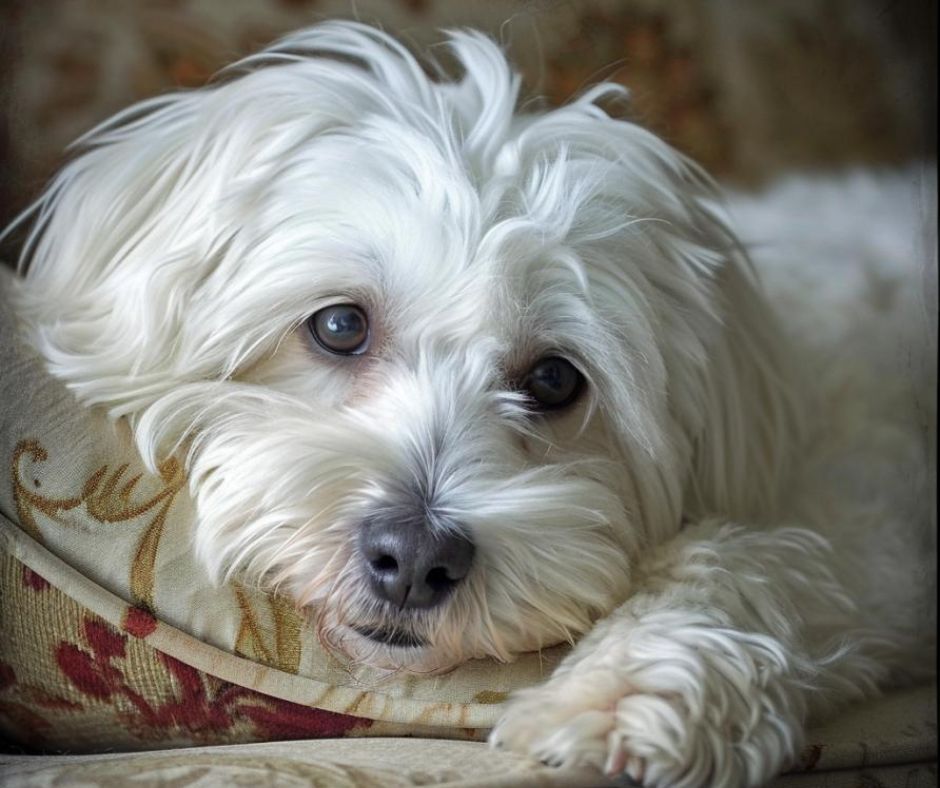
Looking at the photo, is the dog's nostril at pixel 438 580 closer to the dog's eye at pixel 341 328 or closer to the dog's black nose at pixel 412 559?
the dog's black nose at pixel 412 559

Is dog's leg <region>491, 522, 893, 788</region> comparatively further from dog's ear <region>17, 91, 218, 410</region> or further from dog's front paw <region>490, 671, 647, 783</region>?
dog's ear <region>17, 91, 218, 410</region>

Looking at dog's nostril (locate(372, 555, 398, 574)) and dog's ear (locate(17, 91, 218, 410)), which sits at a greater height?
dog's ear (locate(17, 91, 218, 410))

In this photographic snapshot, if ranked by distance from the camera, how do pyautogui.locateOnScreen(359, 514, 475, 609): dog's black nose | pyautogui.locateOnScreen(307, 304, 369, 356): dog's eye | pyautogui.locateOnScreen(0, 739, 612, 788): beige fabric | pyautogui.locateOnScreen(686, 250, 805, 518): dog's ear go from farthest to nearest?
pyautogui.locateOnScreen(686, 250, 805, 518): dog's ear, pyautogui.locateOnScreen(307, 304, 369, 356): dog's eye, pyautogui.locateOnScreen(359, 514, 475, 609): dog's black nose, pyautogui.locateOnScreen(0, 739, 612, 788): beige fabric

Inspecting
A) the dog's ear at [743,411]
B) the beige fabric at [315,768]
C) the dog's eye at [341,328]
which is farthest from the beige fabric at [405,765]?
the dog's eye at [341,328]

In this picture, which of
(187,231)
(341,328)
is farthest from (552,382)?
(187,231)

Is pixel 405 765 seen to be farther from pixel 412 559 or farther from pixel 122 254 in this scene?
pixel 122 254

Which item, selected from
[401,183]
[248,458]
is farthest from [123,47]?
[248,458]

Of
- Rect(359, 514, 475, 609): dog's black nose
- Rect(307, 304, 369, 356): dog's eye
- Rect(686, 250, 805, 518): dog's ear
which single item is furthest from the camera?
Rect(686, 250, 805, 518): dog's ear

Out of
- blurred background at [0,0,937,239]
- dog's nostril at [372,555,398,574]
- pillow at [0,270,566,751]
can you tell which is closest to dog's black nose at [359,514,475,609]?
dog's nostril at [372,555,398,574]
